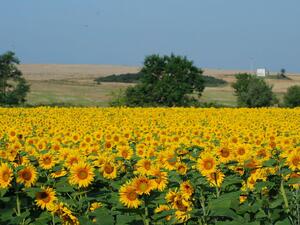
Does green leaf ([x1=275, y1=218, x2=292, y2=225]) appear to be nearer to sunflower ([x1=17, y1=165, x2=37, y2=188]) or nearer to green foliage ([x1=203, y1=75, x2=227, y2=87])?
sunflower ([x1=17, y1=165, x2=37, y2=188])

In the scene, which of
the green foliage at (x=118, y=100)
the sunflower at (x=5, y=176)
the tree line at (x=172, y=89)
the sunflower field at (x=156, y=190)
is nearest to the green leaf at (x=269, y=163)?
the sunflower field at (x=156, y=190)

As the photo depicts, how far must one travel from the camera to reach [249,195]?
4582mm

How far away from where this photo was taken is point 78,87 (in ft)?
→ 283

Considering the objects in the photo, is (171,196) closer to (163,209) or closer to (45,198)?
(163,209)

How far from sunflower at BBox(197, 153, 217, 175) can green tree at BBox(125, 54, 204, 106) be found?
139 ft

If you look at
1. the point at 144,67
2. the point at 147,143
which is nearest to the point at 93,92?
the point at 144,67

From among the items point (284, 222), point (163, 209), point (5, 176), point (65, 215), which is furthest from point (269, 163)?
point (5, 176)

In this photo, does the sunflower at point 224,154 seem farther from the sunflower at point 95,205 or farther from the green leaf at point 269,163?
the sunflower at point 95,205

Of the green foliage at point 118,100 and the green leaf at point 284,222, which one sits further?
the green foliage at point 118,100

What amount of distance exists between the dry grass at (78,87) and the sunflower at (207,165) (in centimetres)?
4205

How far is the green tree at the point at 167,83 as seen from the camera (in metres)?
51.0

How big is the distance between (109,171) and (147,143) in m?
3.07

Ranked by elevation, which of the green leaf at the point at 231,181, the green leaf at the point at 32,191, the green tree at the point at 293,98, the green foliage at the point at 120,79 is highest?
the green leaf at the point at 32,191

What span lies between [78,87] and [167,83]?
35140mm
